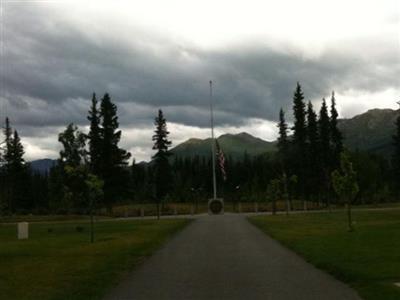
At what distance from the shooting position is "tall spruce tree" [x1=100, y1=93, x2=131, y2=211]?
87.6 meters

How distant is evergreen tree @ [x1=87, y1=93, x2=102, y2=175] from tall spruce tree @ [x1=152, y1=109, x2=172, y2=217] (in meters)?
17.4

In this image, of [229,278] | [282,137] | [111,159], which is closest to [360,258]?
[229,278]

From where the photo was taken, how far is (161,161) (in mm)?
106375

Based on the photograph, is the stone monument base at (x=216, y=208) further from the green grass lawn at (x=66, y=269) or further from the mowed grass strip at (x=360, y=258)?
the green grass lawn at (x=66, y=269)

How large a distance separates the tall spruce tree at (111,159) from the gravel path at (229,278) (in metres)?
66.1

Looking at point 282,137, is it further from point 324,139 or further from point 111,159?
point 111,159

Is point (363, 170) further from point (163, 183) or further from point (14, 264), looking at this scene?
point (14, 264)

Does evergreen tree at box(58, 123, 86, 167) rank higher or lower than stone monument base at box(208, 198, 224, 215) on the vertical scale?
higher

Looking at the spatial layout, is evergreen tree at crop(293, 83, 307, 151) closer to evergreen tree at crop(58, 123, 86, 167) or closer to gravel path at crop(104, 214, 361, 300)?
evergreen tree at crop(58, 123, 86, 167)

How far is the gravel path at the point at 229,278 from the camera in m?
12.2

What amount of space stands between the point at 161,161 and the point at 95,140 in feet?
64.3

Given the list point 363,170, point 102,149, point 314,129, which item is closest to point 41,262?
point 102,149

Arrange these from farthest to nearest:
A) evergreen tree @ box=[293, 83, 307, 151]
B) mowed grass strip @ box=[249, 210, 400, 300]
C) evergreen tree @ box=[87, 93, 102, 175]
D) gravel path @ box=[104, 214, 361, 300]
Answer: evergreen tree @ box=[293, 83, 307, 151], evergreen tree @ box=[87, 93, 102, 175], mowed grass strip @ box=[249, 210, 400, 300], gravel path @ box=[104, 214, 361, 300]

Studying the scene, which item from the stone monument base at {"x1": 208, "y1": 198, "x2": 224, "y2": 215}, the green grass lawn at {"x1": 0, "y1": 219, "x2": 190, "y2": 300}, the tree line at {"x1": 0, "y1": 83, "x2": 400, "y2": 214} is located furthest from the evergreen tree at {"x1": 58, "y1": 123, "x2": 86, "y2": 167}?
the green grass lawn at {"x1": 0, "y1": 219, "x2": 190, "y2": 300}
